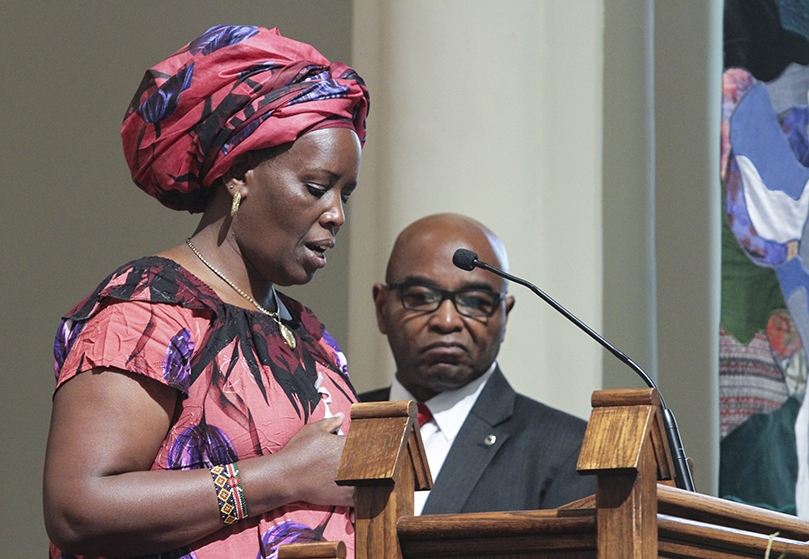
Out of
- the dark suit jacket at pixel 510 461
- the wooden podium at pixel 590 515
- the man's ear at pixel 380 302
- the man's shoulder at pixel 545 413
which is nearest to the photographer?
the wooden podium at pixel 590 515

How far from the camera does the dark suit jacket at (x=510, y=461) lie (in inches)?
127

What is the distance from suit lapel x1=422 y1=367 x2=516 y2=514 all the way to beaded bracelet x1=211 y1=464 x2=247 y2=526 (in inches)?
59.5

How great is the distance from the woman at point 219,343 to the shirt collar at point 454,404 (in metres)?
1.39

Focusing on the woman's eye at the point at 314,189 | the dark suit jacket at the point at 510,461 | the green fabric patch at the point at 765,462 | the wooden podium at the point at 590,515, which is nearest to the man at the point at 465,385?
the dark suit jacket at the point at 510,461

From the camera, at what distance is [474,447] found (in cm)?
339

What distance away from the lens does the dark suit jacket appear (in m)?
3.23

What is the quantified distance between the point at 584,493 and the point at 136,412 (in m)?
1.77

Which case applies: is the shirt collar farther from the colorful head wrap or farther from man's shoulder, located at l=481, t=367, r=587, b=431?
the colorful head wrap

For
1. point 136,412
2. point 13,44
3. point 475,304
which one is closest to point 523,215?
point 475,304

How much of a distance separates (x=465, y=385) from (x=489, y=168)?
1.07m

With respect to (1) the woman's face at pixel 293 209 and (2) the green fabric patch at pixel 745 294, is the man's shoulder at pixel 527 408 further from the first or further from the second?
(1) the woman's face at pixel 293 209

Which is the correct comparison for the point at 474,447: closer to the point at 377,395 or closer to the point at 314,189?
the point at 377,395

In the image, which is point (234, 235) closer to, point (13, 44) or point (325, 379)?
point (325, 379)

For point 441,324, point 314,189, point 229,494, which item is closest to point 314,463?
point 229,494
